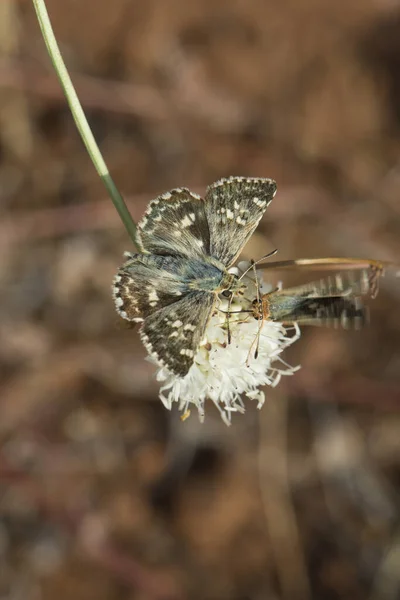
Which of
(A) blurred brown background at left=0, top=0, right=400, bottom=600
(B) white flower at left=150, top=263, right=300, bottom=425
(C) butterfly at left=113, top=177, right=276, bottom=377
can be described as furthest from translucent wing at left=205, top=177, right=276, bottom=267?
(A) blurred brown background at left=0, top=0, right=400, bottom=600

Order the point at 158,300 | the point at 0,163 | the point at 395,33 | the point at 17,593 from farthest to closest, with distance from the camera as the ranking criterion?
1. the point at 395,33
2. the point at 0,163
3. the point at 17,593
4. the point at 158,300

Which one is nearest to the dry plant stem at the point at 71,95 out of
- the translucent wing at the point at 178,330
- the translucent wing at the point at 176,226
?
the translucent wing at the point at 176,226

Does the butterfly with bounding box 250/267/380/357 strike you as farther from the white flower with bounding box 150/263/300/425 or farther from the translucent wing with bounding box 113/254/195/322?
the translucent wing with bounding box 113/254/195/322

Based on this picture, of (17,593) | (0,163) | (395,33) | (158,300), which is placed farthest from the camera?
(395,33)

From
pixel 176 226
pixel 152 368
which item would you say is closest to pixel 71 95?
pixel 176 226

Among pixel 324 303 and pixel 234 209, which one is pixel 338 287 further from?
pixel 234 209

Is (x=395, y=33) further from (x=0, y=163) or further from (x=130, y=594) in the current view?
Result: (x=130, y=594)

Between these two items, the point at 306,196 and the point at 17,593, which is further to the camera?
the point at 306,196

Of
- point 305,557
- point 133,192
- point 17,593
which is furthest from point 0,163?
point 305,557
